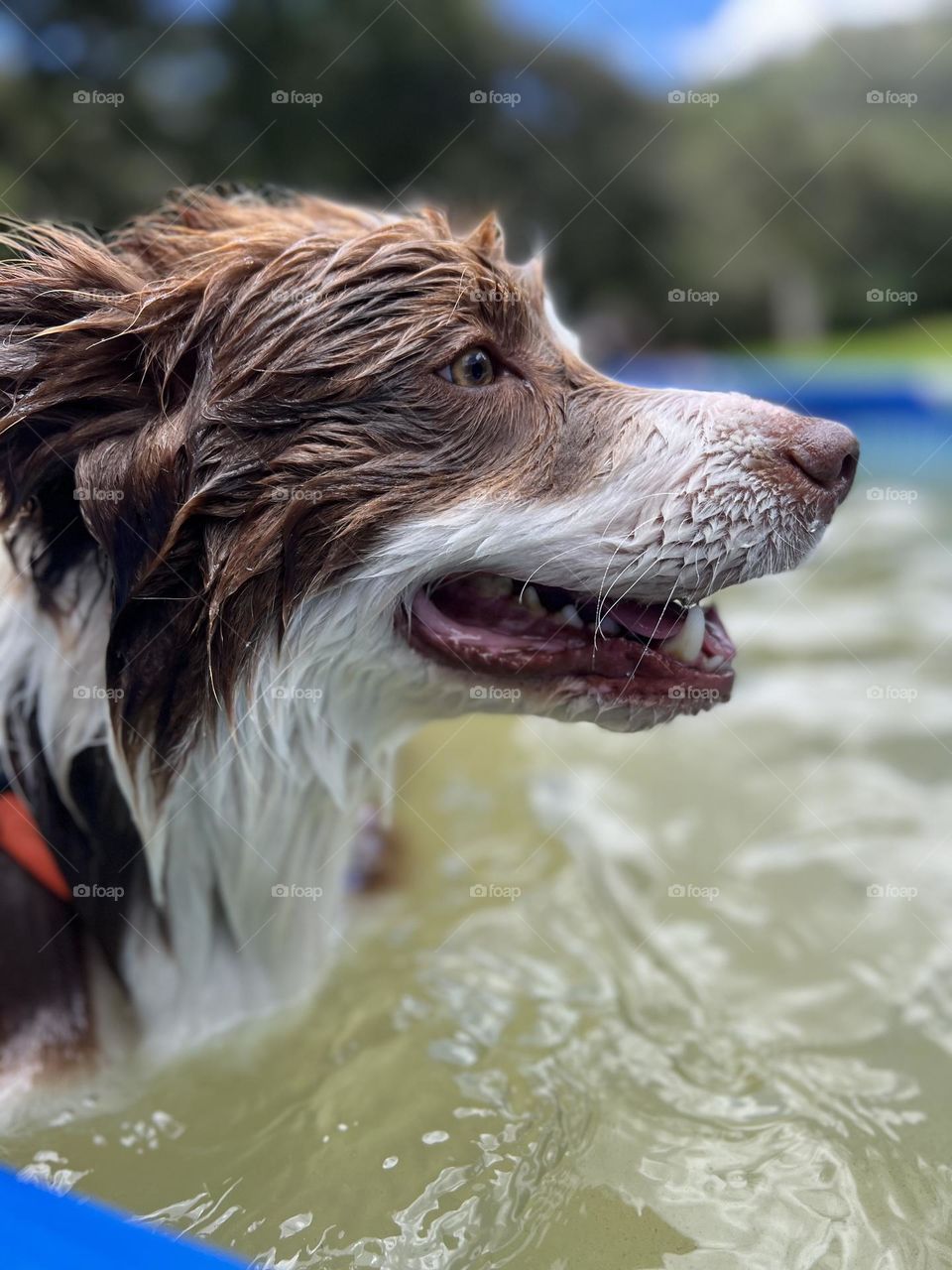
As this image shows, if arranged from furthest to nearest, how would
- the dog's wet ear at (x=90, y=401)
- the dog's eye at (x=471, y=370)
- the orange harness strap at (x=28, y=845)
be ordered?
the orange harness strap at (x=28, y=845) < the dog's eye at (x=471, y=370) < the dog's wet ear at (x=90, y=401)

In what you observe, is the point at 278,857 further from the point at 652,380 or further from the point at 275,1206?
the point at 652,380

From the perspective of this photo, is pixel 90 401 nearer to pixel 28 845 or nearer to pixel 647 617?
pixel 28 845

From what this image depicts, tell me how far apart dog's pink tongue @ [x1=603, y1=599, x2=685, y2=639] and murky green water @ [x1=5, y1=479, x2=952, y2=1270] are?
1.42 meters

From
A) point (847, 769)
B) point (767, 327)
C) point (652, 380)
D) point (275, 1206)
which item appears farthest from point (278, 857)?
point (767, 327)

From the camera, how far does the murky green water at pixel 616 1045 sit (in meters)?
2.79

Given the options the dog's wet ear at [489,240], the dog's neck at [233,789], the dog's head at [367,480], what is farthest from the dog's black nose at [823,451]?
the dog's neck at [233,789]

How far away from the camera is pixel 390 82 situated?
2080 cm

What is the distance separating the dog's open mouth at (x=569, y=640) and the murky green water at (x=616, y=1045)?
127 cm

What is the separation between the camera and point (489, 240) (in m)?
3.00

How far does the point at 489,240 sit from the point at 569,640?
111 cm

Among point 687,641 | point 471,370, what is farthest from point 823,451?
point 471,370

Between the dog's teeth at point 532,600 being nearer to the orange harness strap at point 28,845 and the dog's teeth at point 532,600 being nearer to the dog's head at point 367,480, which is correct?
the dog's head at point 367,480

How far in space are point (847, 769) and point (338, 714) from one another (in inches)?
130

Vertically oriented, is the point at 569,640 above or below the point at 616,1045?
above
